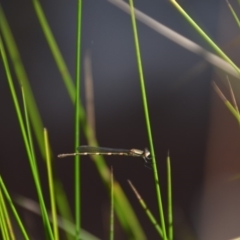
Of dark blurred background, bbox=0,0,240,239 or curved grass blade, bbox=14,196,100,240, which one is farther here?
dark blurred background, bbox=0,0,240,239

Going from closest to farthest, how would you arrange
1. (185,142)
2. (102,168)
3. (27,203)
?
(102,168) → (27,203) → (185,142)

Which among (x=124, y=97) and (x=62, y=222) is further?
(x=124, y=97)

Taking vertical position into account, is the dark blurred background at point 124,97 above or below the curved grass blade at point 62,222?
above

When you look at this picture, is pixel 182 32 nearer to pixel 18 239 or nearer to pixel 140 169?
pixel 140 169

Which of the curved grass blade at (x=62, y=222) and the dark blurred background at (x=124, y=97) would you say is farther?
the dark blurred background at (x=124, y=97)

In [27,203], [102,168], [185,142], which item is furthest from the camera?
[185,142]

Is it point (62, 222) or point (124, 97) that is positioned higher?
point (124, 97)

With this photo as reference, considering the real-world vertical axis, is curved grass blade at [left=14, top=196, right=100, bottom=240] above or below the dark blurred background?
below

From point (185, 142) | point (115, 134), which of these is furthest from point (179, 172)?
point (115, 134)
